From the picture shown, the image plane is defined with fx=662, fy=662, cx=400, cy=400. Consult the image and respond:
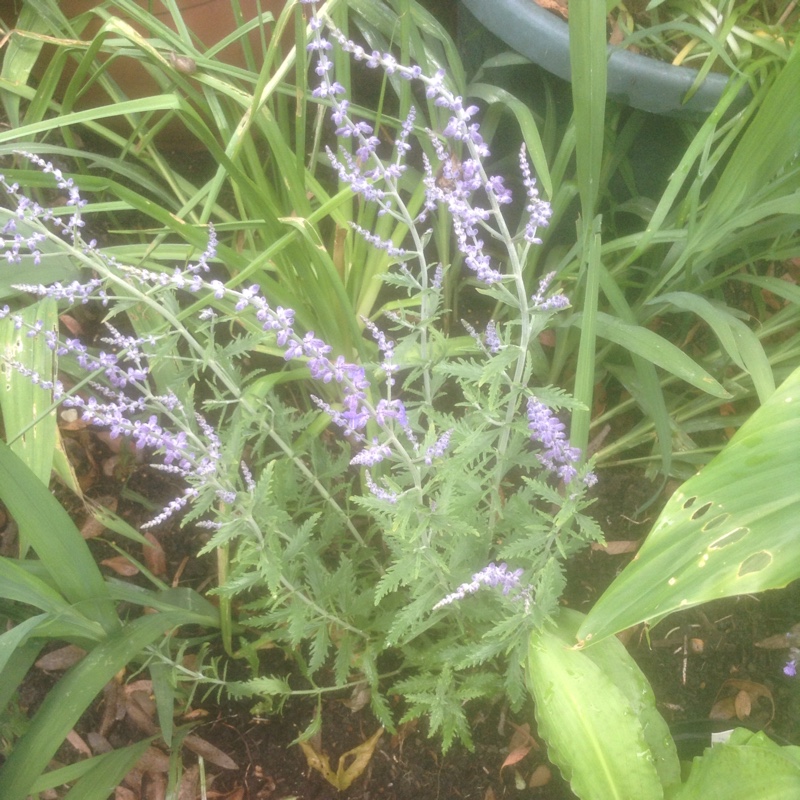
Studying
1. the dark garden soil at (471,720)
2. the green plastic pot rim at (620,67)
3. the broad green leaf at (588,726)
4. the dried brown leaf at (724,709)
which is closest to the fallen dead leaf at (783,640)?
the dark garden soil at (471,720)

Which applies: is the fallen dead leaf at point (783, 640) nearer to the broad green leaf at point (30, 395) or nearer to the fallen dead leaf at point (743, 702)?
the fallen dead leaf at point (743, 702)

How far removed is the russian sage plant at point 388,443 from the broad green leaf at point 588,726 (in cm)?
6

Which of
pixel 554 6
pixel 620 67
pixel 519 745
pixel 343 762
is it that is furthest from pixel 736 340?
pixel 343 762

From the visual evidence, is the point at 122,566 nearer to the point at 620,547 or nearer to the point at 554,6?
the point at 620,547

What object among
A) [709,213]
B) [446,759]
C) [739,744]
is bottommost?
[446,759]

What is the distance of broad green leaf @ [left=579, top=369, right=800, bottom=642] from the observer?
2.23 ft

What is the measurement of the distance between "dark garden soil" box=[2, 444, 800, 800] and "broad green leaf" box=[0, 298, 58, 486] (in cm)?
Result: 44

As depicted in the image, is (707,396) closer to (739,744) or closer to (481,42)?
(739,744)

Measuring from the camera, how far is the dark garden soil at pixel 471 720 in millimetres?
1259

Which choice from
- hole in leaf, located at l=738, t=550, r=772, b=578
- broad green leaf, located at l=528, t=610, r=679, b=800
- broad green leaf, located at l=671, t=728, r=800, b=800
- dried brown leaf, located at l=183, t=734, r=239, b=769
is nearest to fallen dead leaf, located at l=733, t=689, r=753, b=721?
broad green leaf, located at l=671, t=728, r=800, b=800

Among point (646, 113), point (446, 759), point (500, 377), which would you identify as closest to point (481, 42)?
point (646, 113)

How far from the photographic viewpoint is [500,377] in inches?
29.7

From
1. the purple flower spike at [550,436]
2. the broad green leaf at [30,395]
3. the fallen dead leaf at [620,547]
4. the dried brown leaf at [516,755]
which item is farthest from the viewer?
the fallen dead leaf at [620,547]

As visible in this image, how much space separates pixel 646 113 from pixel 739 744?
1.07 meters
